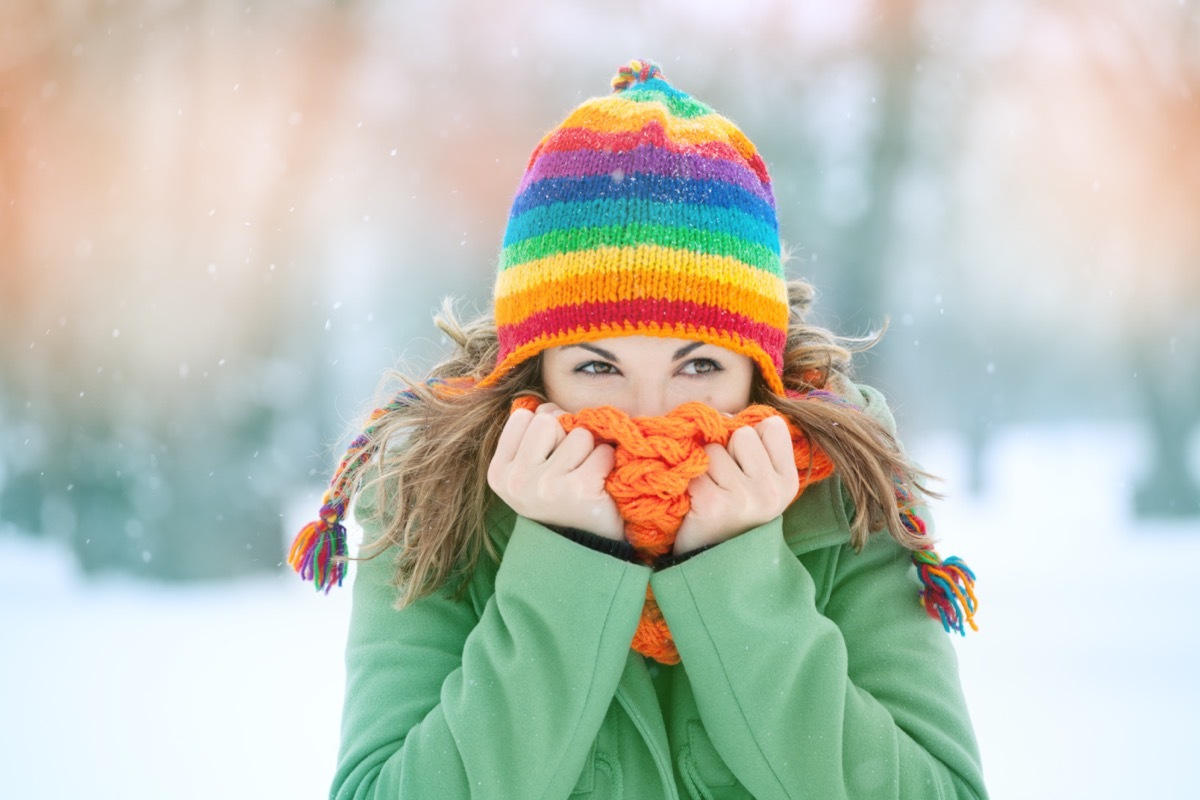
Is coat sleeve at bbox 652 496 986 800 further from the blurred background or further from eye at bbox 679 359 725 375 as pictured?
the blurred background

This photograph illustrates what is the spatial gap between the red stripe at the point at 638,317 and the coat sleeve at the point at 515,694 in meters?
0.27

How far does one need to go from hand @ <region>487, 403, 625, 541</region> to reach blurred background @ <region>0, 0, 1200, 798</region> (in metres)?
3.03

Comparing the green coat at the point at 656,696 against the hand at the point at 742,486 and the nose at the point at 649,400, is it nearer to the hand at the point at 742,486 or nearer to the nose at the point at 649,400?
the hand at the point at 742,486

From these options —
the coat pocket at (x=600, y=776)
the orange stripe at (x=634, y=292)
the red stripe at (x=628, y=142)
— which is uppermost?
the red stripe at (x=628, y=142)

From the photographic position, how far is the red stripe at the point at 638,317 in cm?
136

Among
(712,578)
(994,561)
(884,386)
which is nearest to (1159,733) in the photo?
(994,561)

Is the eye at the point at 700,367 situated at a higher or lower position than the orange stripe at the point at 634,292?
lower

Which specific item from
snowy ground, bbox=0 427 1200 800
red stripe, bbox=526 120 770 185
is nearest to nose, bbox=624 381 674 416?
red stripe, bbox=526 120 770 185

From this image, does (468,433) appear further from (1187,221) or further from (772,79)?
(1187,221)

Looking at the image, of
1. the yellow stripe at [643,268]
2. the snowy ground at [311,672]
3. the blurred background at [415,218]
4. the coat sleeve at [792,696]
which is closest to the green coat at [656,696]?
the coat sleeve at [792,696]

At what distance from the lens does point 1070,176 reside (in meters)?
5.46

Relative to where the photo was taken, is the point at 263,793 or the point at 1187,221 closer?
the point at 263,793

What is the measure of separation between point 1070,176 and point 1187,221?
645 millimetres

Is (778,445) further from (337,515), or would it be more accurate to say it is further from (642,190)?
(337,515)
